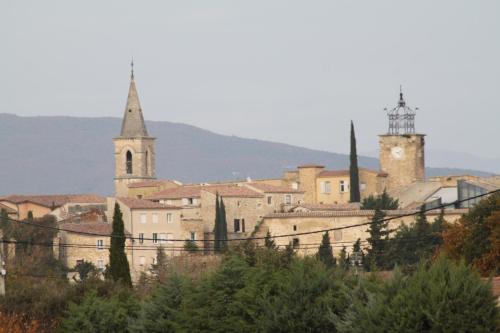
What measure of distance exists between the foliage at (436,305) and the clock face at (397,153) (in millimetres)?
69290

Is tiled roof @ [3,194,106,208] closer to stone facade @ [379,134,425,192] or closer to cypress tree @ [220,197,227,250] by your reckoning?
cypress tree @ [220,197,227,250]

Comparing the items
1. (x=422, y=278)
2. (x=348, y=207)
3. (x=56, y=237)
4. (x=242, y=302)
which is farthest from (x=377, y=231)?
(x=422, y=278)

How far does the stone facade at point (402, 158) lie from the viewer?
99250mm

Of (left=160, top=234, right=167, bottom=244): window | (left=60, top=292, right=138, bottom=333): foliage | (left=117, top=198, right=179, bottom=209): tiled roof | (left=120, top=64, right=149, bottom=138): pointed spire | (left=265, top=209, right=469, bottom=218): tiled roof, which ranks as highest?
(left=120, top=64, right=149, bottom=138): pointed spire

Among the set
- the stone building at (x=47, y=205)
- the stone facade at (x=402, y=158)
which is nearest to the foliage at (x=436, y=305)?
the stone building at (x=47, y=205)

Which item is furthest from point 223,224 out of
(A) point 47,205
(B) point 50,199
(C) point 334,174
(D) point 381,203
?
(B) point 50,199


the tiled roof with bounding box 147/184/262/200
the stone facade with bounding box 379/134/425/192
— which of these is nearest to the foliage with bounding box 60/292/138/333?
the tiled roof with bounding box 147/184/262/200

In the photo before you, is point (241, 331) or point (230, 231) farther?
point (230, 231)

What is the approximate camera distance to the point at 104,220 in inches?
3674

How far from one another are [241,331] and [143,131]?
264 ft

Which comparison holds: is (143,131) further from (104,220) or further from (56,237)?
(56,237)

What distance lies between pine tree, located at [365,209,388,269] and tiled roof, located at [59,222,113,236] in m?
14.3

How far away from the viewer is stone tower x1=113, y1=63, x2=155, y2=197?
111 metres

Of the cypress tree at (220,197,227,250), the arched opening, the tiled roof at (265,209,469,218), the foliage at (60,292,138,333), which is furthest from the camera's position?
the arched opening
